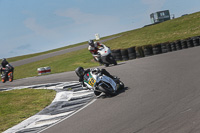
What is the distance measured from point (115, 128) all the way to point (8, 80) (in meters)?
18.4

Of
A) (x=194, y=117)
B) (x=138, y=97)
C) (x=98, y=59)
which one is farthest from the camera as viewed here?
(x=98, y=59)

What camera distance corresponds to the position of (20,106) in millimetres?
11477

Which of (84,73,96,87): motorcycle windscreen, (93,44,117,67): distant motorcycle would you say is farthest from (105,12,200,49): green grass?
(84,73,96,87): motorcycle windscreen

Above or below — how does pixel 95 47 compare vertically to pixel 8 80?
above

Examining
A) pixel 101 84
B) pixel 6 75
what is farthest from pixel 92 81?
pixel 6 75

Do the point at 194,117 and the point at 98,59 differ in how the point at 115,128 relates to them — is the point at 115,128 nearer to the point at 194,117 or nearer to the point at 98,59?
the point at 194,117

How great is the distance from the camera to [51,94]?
12.8m

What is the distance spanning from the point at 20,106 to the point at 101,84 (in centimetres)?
342

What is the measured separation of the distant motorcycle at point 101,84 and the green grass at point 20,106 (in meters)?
1.83

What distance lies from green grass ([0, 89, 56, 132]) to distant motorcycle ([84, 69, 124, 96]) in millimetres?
1831

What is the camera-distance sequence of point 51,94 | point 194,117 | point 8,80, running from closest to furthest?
point 194,117 → point 51,94 → point 8,80

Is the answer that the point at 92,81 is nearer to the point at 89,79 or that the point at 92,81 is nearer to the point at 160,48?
the point at 89,79

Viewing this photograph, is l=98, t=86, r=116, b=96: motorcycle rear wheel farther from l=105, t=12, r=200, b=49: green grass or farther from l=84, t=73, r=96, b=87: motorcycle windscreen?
l=105, t=12, r=200, b=49: green grass

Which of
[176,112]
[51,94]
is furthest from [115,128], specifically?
[51,94]
